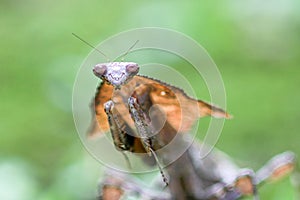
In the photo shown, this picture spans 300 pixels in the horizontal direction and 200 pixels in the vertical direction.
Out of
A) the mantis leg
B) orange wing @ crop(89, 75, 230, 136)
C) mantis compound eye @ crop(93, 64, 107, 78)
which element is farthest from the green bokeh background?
mantis compound eye @ crop(93, 64, 107, 78)

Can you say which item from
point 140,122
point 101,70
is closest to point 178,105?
point 140,122

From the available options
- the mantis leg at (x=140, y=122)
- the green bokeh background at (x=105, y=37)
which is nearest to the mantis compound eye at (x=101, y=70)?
the mantis leg at (x=140, y=122)

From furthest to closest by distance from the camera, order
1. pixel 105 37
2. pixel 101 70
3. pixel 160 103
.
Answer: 1. pixel 105 37
2. pixel 160 103
3. pixel 101 70

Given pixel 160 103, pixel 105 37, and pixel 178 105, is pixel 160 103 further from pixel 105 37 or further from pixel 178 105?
pixel 105 37

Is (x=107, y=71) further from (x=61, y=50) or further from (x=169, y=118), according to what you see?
(x=61, y=50)

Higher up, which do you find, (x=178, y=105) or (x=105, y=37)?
(x=105, y=37)

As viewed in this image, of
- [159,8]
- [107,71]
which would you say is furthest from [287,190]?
[159,8]

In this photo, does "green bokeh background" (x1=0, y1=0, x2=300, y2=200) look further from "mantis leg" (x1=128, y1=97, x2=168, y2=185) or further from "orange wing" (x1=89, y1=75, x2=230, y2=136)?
"mantis leg" (x1=128, y1=97, x2=168, y2=185)

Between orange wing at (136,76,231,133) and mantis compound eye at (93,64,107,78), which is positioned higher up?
orange wing at (136,76,231,133)
